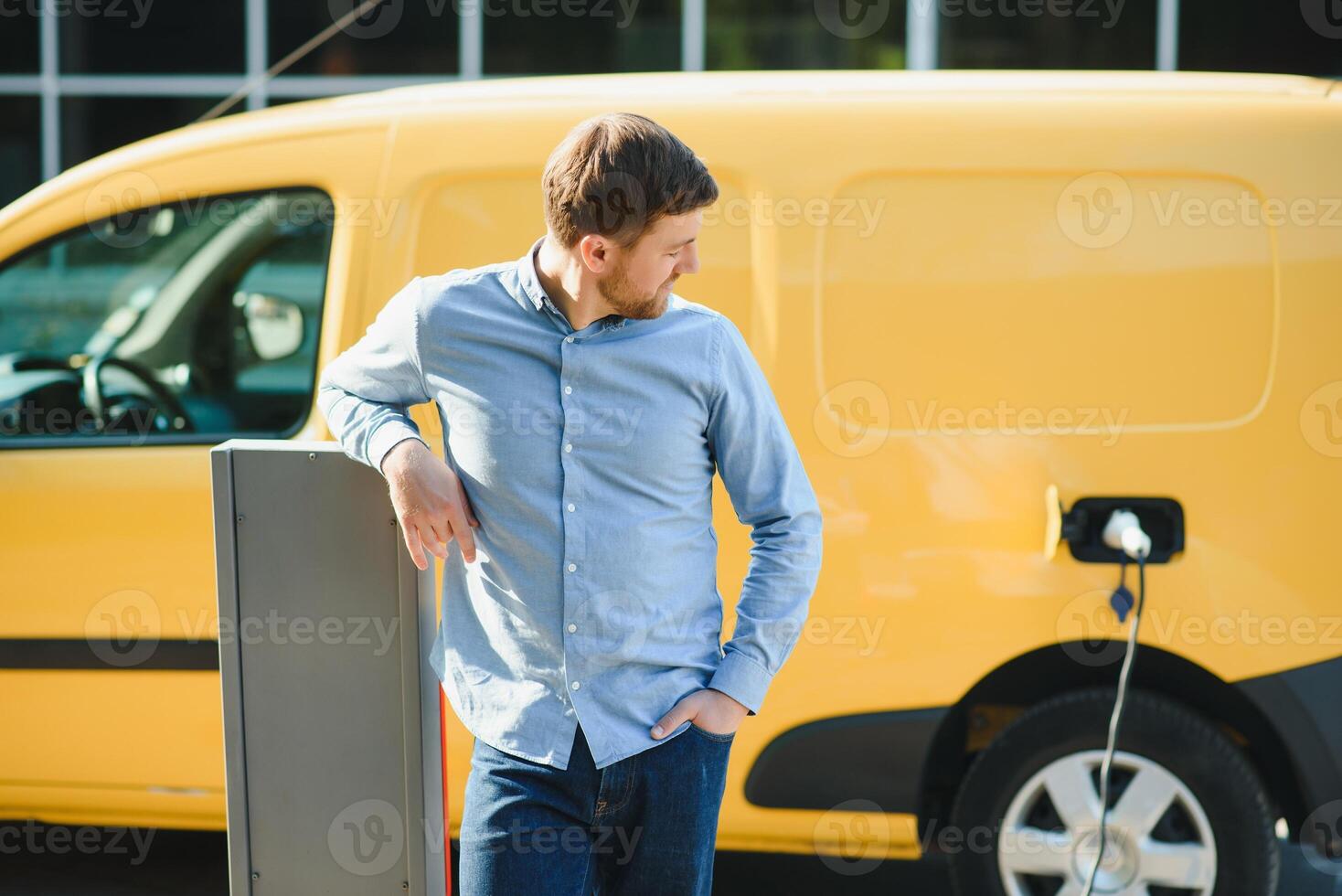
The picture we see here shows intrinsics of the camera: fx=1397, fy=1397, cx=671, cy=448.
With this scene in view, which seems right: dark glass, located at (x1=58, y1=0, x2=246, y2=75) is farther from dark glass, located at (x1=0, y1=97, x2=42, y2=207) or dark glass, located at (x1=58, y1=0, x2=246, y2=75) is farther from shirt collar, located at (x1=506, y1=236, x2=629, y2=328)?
shirt collar, located at (x1=506, y1=236, x2=629, y2=328)

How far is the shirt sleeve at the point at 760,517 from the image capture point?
1.79 metres

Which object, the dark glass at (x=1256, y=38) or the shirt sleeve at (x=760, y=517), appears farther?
the dark glass at (x=1256, y=38)

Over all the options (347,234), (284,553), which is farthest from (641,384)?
(347,234)

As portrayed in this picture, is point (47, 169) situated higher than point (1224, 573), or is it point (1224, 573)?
point (47, 169)

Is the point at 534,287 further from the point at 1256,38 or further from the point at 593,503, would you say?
the point at 1256,38

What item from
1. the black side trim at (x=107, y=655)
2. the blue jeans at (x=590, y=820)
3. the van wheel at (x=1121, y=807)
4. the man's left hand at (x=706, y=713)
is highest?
the man's left hand at (x=706, y=713)

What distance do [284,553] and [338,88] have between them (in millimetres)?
8271

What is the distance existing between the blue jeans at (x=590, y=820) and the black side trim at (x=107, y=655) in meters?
1.53

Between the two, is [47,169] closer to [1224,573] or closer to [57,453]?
[57,453]

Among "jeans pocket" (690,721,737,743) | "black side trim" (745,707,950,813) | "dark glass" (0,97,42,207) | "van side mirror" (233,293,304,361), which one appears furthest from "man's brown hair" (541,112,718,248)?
"dark glass" (0,97,42,207)

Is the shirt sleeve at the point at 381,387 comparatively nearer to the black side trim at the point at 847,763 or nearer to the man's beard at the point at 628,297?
the man's beard at the point at 628,297

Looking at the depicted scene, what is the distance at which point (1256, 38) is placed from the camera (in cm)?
893

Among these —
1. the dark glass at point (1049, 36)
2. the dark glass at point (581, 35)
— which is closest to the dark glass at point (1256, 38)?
the dark glass at point (1049, 36)

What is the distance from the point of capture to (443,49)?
31.2ft
